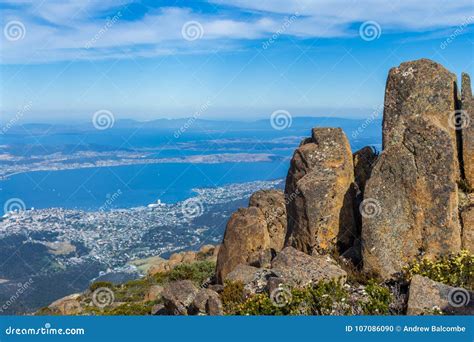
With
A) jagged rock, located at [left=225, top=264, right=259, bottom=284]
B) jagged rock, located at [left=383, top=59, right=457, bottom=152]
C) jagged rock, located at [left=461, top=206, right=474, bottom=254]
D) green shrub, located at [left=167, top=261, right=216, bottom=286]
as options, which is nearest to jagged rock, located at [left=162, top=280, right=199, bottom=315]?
jagged rock, located at [left=225, top=264, right=259, bottom=284]

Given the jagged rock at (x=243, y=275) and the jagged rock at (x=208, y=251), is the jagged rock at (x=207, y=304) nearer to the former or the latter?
the jagged rock at (x=243, y=275)

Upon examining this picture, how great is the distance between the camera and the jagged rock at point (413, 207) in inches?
651

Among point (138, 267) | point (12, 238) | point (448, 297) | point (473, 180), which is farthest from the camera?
point (12, 238)

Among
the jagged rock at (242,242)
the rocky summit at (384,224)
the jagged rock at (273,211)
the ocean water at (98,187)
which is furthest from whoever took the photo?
the ocean water at (98,187)

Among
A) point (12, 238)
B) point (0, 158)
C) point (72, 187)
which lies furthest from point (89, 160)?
point (12, 238)

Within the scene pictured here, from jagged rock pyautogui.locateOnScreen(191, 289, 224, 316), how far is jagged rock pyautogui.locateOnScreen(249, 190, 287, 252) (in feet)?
26.4

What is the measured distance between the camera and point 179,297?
713 inches

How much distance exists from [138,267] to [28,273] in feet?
59.0

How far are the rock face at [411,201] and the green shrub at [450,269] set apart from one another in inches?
20.9

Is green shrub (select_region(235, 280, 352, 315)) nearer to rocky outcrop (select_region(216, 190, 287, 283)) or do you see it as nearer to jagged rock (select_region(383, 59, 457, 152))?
jagged rock (select_region(383, 59, 457, 152))

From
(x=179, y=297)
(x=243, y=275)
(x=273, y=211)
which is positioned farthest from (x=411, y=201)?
(x=273, y=211)

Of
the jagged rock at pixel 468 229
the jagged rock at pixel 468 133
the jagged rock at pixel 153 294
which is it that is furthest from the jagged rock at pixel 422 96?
the jagged rock at pixel 153 294

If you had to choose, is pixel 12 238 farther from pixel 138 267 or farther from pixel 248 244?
pixel 248 244

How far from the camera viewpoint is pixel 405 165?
16.9 metres
